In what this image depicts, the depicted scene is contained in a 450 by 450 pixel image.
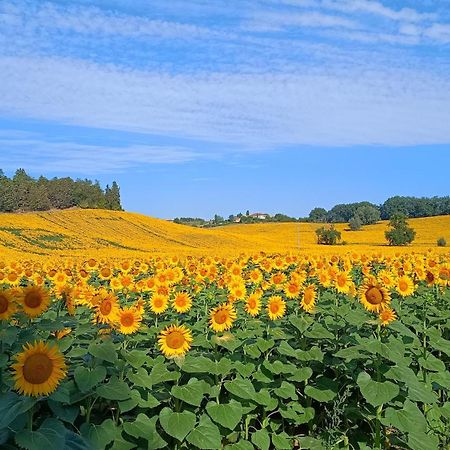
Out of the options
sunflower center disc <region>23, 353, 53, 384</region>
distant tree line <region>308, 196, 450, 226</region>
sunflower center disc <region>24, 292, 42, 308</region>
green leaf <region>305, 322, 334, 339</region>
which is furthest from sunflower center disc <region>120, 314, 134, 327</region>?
distant tree line <region>308, 196, 450, 226</region>

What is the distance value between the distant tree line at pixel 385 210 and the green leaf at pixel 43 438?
83.3m

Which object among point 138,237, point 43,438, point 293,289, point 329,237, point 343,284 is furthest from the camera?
point 329,237

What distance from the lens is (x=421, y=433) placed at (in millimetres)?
4488

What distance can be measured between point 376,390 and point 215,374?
4.20 ft

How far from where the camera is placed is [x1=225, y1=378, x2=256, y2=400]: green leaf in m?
4.57

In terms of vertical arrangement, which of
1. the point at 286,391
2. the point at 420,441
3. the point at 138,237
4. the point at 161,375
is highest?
the point at 138,237

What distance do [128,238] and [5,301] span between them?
50.9 meters

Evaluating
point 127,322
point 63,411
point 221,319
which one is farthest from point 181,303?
point 63,411

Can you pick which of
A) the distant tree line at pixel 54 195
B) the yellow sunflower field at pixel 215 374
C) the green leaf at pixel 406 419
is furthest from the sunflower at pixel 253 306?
the distant tree line at pixel 54 195

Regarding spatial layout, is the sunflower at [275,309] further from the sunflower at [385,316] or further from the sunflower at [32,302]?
the sunflower at [32,302]

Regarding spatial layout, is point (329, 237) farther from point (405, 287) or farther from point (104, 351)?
point (104, 351)

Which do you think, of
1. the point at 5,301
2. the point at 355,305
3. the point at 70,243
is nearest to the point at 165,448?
the point at 5,301

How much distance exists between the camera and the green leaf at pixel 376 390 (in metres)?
4.26

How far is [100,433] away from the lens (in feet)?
12.1
